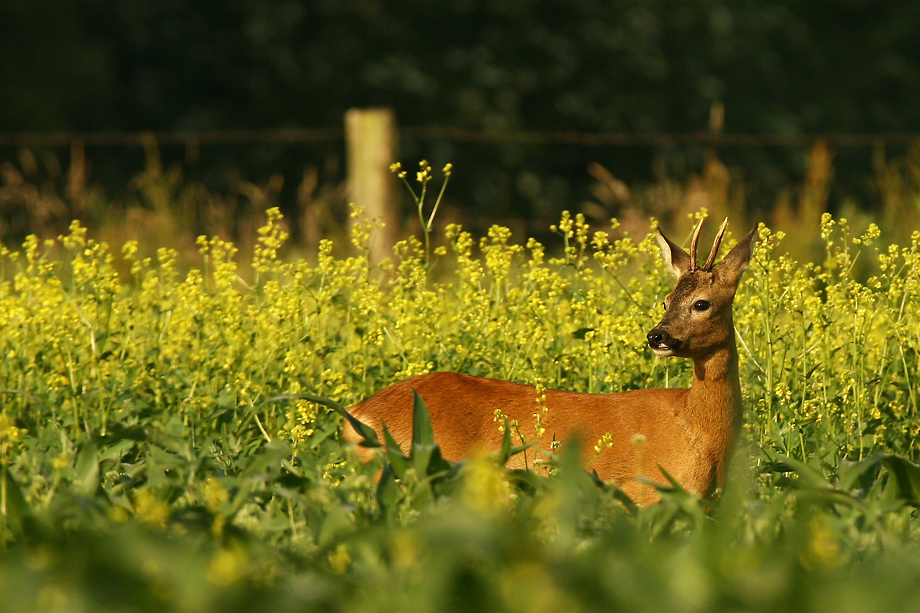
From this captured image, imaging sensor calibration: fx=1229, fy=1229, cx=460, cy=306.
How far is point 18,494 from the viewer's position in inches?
100

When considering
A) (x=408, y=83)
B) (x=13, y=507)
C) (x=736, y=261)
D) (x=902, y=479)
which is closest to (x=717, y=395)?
(x=736, y=261)

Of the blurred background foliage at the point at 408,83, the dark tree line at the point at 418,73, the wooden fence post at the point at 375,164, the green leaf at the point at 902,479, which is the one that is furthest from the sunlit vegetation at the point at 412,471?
the dark tree line at the point at 418,73

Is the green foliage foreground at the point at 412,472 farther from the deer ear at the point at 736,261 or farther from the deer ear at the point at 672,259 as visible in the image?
the deer ear at the point at 672,259

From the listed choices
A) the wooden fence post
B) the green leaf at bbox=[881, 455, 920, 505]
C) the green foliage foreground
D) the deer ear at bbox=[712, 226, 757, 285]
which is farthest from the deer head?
the wooden fence post

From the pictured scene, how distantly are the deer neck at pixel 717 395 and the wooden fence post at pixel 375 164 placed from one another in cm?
438

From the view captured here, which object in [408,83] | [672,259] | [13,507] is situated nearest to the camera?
[13,507]

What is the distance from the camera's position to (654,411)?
389cm

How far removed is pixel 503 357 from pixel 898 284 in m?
1.41

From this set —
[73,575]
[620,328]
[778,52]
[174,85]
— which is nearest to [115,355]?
[620,328]

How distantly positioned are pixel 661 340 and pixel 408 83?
42.9 ft

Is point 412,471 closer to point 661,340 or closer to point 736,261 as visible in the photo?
point 661,340

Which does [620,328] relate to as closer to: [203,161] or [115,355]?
[115,355]

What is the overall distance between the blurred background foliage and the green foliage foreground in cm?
1129

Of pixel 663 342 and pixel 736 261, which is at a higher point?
pixel 736 261
